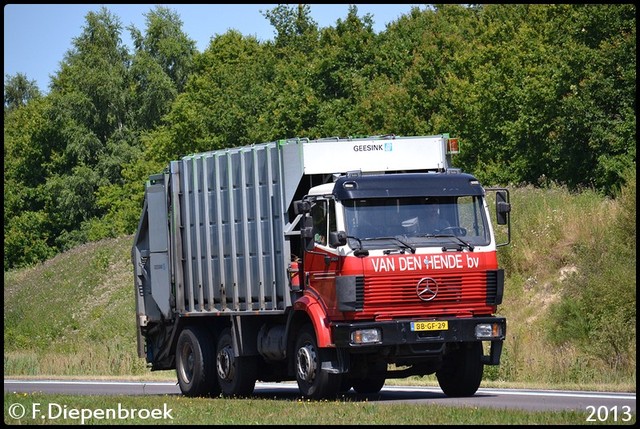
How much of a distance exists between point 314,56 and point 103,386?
2006 inches

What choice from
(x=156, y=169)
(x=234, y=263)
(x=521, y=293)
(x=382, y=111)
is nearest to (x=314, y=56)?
(x=156, y=169)

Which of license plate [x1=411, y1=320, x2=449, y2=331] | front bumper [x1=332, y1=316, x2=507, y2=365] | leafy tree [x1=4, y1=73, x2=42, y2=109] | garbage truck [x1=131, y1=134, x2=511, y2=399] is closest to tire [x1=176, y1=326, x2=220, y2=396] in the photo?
garbage truck [x1=131, y1=134, x2=511, y2=399]

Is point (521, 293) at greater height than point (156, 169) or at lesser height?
lesser

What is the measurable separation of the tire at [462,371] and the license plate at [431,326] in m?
1.14

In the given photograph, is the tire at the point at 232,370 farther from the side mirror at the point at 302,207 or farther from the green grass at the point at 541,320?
the side mirror at the point at 302,207

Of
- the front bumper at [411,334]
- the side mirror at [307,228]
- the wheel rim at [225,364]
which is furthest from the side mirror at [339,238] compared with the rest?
the wheel rim at [225,364]

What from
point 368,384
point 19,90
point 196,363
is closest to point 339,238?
point 368,384

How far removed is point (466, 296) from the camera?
19453mm

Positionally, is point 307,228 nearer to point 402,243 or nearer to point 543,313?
point 402,243

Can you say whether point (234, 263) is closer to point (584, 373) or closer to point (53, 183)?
point (584, 373)

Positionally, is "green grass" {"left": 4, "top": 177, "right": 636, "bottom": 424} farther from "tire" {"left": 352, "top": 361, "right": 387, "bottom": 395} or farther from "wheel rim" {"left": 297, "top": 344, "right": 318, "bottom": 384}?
"tire" {"left": 352, "top": 361, "right": 387, "bottom": 395}

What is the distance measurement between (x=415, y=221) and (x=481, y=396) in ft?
10.1

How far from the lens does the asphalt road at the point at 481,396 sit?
17.6m

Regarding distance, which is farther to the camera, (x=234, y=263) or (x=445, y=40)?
(x=445, y=40)
